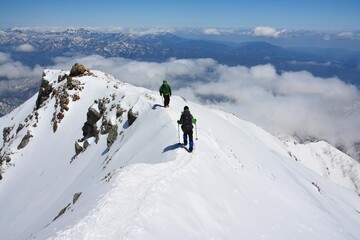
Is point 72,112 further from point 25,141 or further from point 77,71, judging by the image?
point 25,141

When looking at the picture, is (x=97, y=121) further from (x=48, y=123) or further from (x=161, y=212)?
(x=161, y=212)

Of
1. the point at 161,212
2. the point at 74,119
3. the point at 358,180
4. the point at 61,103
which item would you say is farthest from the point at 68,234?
the point at 358,180

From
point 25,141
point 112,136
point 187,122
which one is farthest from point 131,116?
point 25,141

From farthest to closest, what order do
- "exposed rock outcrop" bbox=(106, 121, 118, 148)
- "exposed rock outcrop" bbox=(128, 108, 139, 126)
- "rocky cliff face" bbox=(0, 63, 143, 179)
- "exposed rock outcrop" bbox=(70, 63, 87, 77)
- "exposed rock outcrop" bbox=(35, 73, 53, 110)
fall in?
"exposed rock outcrop" bbox=(35, 73, 53, 110), "exposed rock outcrop" bbox=(70, 63, 87, 77), "rocky cliff face" bbox=(0, 63, 143, 179), "exposed rock outcrop" bbox=(106, 121, 118, 148), "exposed rock outcrop" bbox=(128, 108, 139, 126)

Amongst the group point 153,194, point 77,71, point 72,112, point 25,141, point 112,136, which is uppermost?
point 77,71

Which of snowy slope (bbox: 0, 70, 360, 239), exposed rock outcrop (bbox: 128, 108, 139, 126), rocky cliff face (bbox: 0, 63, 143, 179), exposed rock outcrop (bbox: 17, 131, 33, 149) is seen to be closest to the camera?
snowy slope (bbox: 0, 70, 360, 239)

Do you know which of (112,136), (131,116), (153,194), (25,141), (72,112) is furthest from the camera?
(25,141)

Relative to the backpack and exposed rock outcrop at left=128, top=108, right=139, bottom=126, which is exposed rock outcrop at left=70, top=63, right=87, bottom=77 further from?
the backpack

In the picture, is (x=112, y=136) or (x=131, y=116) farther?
(x=112, y=136)

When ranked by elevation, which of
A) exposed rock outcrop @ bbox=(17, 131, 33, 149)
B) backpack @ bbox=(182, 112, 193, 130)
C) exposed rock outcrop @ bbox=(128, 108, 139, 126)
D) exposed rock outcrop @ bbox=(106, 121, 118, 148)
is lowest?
exposed rock outcrop @ bbox=(17, 131, 33, 149)

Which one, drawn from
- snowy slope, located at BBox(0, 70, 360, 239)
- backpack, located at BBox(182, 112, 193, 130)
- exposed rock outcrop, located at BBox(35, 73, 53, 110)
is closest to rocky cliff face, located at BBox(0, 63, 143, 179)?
exposed rock outcrop, located at BBox(35, 73, 53, 110)

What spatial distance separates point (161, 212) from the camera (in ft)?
44.2

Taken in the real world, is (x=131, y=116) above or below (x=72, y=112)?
above

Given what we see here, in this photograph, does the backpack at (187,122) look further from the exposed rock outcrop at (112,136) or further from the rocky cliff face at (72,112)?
the exposed rock outcrop at (112,136)
